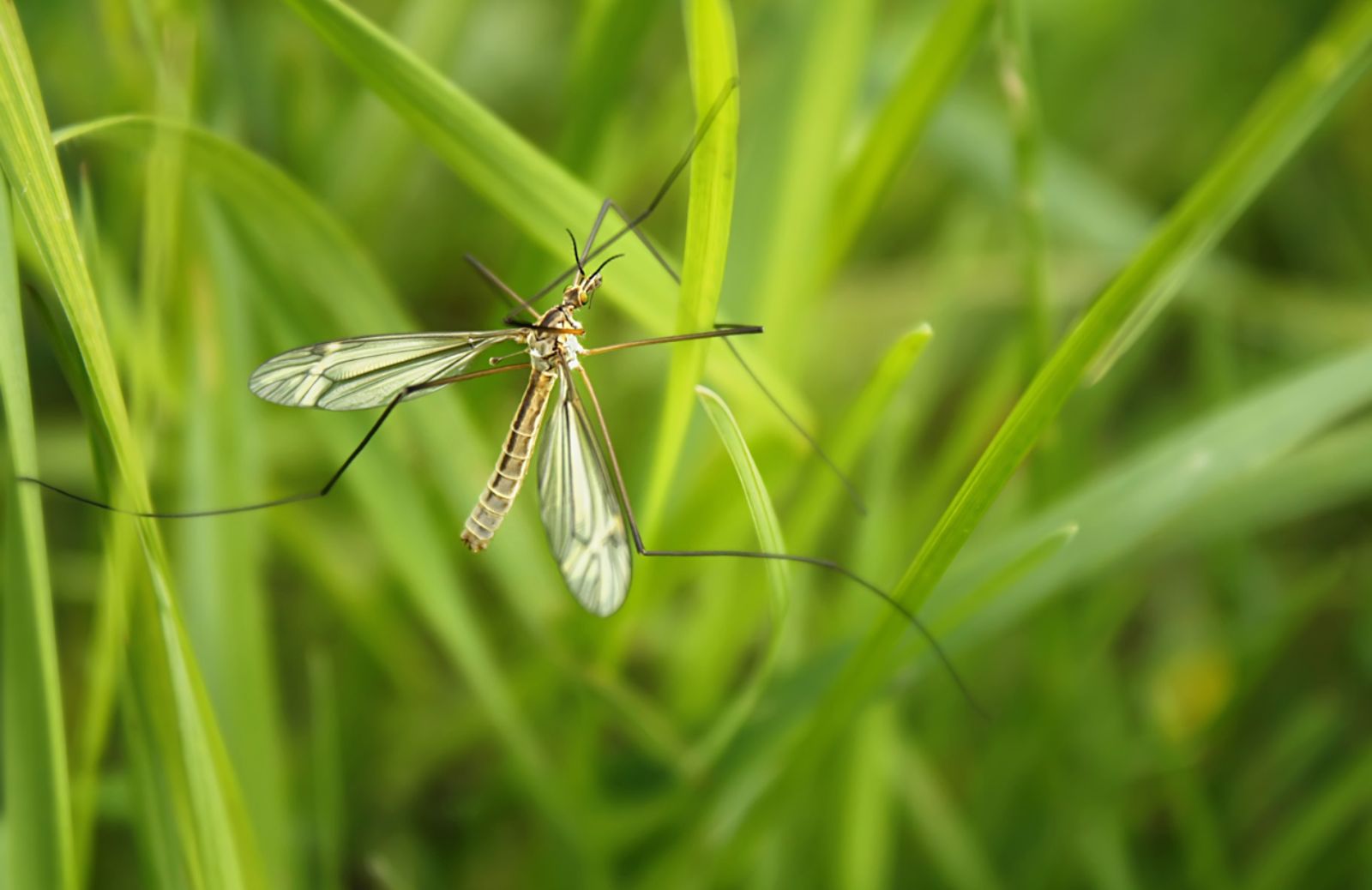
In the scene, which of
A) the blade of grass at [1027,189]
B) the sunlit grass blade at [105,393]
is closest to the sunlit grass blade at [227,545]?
the sunlit grass blade at [105,393]

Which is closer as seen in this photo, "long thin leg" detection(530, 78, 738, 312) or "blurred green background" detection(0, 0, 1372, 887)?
"long thin leg" detection(530, 78, 738, 312)

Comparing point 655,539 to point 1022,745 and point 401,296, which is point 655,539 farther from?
point 401,296

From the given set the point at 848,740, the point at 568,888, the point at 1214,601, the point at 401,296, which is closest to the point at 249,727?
the point at 568,888

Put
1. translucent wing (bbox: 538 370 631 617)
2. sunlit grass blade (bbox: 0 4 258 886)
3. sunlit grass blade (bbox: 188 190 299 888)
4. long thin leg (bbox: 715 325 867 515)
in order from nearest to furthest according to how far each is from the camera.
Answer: sunlit grass blade (bbox: 0 4 258 886) → translucent wing (bbox: 538 370 631 617) → long thin leg (bbox: 715 325 867 515) → sunlit grass blade (bbox: 188 190 299 888)

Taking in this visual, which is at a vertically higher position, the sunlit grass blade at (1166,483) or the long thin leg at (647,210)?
the long thin leg at (647,210)

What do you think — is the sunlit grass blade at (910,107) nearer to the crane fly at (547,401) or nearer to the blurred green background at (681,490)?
the blurred green background at (681,490)

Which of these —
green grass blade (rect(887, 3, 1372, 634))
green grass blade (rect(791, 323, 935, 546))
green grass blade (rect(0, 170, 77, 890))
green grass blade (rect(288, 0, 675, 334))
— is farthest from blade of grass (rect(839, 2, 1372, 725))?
green grass blade (rect(0, 170, 77, 890))

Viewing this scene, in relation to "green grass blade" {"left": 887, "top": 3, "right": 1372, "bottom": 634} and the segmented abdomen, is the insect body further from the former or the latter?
"green grass blade" {"left": 887, "top": 3, "right": 1372, "bottom": 634}

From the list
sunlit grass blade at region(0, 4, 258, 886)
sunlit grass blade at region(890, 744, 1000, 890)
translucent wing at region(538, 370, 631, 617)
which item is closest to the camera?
sunlit grass blade at region(0, 4, 258, 886)
